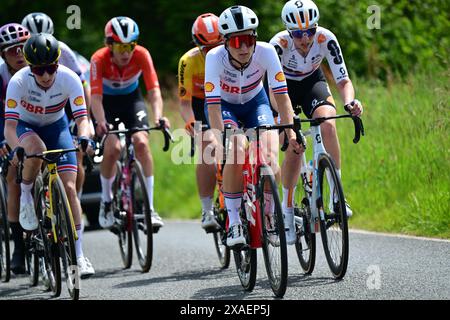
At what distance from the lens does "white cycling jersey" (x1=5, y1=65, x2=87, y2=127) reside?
10141 mm

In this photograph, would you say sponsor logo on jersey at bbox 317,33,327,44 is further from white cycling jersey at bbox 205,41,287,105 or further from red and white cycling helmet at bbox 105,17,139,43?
red and white cycling helmet at bbox 105,17,139,43

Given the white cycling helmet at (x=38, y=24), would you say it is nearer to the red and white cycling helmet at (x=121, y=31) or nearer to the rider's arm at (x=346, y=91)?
the red and white cycling helmet at (x=121, y=31)

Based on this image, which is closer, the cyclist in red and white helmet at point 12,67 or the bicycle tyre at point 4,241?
the cyclist in red and white helmet at point 12,67

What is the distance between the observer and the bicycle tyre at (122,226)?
1204 cm

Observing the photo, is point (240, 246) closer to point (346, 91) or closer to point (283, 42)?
point (346, 91)

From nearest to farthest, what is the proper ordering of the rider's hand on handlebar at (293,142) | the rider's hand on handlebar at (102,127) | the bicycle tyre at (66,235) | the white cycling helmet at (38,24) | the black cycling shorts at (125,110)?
the rider's hand on handlebar at (293,142)
the bicycle tyre at (66,235)
the rider's hand on handlebar at (102,127)
the black cycling shorts at (125,110)
the white cycling helmet at (38,24)

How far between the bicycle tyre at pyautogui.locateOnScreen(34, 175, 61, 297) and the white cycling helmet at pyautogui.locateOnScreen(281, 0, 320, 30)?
8.63ft

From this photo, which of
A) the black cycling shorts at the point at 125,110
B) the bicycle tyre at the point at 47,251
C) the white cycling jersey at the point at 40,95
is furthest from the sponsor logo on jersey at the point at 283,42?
the black cycling shorts at the point at 125,110

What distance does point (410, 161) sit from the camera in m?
13.6

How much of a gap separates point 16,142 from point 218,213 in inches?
87.1

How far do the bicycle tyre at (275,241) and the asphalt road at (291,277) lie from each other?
15 cm

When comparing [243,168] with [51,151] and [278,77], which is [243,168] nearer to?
[278,77]

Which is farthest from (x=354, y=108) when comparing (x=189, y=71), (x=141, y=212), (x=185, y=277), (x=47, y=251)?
(x=141, y=212)

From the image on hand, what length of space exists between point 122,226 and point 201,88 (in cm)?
175
